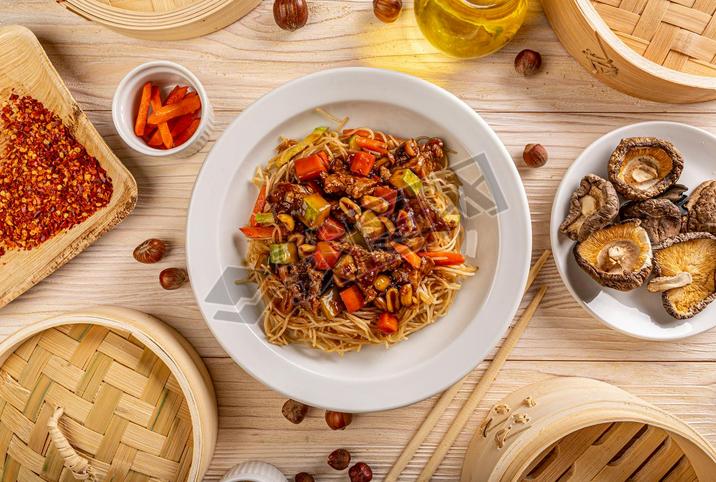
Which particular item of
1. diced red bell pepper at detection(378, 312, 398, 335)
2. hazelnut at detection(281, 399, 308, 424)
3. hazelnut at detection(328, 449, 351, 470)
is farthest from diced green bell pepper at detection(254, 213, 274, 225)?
hazelnut at detection(328, 449, 351, 470)

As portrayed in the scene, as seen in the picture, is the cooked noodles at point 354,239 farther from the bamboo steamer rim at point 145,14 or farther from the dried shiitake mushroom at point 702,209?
the dried shiitake mushroom at point 702,209

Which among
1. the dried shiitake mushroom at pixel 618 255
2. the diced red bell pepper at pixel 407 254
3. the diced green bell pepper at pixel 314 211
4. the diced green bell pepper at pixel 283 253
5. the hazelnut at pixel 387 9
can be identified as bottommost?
the diced green bell pepper at pixel 283 253

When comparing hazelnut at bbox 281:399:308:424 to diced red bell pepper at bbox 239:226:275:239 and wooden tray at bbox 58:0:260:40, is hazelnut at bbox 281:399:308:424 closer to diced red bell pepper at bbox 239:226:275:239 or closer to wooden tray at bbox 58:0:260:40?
diced red bell pepper at bbox 239:226:275:239

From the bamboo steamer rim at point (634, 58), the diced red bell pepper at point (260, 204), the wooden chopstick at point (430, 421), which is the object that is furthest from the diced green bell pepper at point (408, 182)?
the bamboo steamer rim at point (634, 58)

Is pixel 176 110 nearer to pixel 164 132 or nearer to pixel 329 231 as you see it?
pixel 164 132

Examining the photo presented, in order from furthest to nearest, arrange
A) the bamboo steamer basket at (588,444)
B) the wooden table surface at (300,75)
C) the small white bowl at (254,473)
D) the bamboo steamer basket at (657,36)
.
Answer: the wooden table surface at (300,75) → the small white bowl at (254,473) → the bamboo steamer basket at (657,36) → the bamboo steamer basket at (588,444)

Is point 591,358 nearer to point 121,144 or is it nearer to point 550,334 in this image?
point 550,334
